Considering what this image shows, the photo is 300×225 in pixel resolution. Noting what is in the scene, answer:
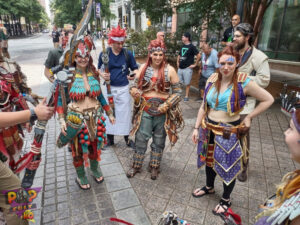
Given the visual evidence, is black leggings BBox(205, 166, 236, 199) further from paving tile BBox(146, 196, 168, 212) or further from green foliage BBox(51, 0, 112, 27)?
green foliage BBox(51, 0, 112, 27)

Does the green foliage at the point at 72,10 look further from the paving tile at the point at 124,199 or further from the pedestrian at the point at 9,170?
the pedestrian at the point at 9,170

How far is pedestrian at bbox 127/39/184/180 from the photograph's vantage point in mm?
3125

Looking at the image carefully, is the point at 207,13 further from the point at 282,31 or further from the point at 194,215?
the point at 194,215

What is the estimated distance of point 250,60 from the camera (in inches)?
120

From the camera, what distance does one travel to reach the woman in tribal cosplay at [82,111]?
2719 millimetres

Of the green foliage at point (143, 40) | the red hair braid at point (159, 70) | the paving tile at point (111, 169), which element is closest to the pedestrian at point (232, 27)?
the red hair braid at point (159, 70)

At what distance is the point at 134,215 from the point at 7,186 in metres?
1.48

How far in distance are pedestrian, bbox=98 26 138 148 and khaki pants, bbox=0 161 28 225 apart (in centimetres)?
218

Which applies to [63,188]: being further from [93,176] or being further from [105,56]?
[105,56]

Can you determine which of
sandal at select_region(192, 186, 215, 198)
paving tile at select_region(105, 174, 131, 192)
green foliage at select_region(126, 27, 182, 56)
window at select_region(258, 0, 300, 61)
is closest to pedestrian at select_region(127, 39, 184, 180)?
paving tile at select_region(105, 174, 131, 192)

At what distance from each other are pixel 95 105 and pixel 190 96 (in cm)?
558

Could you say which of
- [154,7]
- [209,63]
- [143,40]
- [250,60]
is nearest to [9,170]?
[250,60]

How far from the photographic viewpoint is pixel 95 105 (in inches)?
116

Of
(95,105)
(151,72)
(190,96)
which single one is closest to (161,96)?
(151,72)
